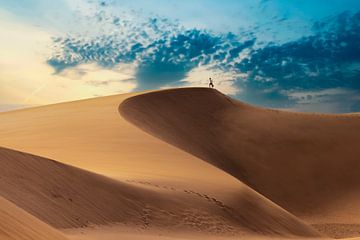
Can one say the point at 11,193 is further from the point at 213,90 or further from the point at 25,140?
the point at 213,90

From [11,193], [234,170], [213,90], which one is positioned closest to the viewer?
[11,193]

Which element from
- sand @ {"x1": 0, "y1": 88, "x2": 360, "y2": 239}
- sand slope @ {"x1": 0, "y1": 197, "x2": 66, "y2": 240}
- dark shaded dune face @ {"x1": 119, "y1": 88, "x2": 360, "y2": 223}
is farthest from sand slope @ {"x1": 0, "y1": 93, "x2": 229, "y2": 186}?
sand slope @ {"x1": 0, "y1": 197, "x2": 66, "y2": 240}

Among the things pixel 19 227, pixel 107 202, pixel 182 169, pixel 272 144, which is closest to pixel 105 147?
pixel 182 169

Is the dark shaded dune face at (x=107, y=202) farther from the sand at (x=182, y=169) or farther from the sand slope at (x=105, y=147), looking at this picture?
the sand slope at (x=105, y=147)

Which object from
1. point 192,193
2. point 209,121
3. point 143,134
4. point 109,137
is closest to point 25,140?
point 109,137

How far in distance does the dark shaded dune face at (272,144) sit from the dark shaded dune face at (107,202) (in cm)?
1051

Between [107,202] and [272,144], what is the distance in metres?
20.1

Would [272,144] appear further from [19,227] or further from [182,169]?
[19,227]

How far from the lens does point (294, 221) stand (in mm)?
16172

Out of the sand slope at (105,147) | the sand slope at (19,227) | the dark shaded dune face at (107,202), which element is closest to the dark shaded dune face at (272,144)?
the sand slope at (105,147)

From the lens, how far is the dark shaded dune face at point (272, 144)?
969 inches

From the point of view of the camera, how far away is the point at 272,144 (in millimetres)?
29312

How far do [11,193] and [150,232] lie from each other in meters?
3.14

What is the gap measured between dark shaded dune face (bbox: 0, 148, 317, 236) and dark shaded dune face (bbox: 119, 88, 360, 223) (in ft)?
34.5
